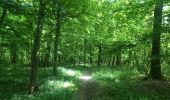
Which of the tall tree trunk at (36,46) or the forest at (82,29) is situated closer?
the forest at (82,29)

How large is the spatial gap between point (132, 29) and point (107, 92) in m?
14.7

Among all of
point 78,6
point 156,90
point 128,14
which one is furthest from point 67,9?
point 156,90

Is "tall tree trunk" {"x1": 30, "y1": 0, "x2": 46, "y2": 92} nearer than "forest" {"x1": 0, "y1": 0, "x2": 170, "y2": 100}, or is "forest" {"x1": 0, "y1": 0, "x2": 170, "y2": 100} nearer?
"forest" {"x1": 0, "y1": 0, "x2": 170, "y2": 100}

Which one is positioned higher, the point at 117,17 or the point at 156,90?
the point at 117,17

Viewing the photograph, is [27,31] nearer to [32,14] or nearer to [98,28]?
[32,14]

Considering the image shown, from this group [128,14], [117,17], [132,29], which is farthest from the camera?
[132,29]

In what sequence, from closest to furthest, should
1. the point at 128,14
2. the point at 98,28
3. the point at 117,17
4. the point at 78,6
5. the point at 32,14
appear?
the point at 32,14 < the point at 128,14 < the point at 78,6 < the point at 117,17 < the point at 98,28

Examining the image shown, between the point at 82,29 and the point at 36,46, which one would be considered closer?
the point at 36,46

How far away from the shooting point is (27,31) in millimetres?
23062

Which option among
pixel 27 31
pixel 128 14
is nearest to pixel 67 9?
pixel 27 31

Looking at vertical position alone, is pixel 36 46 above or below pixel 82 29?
below

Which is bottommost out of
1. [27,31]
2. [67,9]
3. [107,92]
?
[107,92]

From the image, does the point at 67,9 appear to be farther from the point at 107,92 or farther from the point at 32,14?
the point at 107,92

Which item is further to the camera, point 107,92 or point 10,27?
point 10,27
